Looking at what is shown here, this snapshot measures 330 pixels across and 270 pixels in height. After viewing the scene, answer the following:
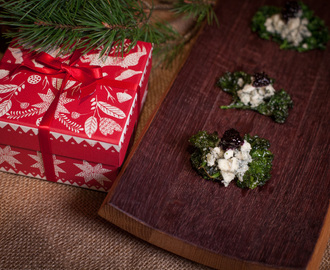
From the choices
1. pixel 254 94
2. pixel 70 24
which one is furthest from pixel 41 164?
pixel 254 94

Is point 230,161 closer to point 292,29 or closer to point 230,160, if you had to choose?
point 230,160

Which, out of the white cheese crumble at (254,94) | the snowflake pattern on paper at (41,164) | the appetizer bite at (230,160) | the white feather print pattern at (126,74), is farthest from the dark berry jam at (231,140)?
the snowflake pattern on paper at (41,164)

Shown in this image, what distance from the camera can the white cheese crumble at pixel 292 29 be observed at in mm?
1477

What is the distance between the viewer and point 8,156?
1161 millimetres

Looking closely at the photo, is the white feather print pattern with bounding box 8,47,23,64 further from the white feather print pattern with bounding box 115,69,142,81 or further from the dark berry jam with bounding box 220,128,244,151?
the dark berry jam with bounding box 220,128,244,151

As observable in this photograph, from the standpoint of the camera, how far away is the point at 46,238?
1.13 m

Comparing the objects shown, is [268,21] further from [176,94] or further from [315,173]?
[315,173]

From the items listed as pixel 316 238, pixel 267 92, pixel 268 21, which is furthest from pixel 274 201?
pixel 268 21

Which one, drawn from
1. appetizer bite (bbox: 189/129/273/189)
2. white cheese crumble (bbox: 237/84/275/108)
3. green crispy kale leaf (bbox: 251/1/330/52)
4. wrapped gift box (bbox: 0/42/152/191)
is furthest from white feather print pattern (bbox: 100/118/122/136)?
green crispy kale leaf (bbox: 251/1/330/52)

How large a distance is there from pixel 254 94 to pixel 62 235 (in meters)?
0.70

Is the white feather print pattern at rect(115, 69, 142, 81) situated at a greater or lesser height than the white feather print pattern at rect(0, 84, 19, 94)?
greater

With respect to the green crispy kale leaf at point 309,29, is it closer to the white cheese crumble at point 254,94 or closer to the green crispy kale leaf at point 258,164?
the white cheese crumble at point 254,94

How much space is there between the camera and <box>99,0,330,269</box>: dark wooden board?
0.98m

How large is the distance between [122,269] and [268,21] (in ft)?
3.34
